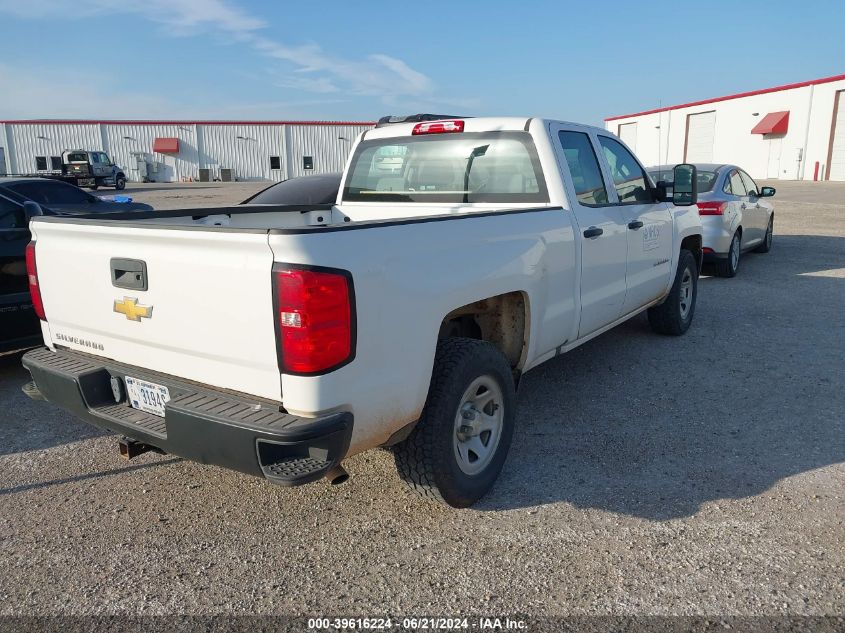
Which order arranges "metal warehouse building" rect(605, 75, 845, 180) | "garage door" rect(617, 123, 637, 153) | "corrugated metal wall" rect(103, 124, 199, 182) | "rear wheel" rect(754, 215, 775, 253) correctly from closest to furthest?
"rear wheel" rect(754, 215, 775, 253) < "metal warehouse building" rect(605, 75, 845, 180) < "corrugated metal wall" rect(103, 124, 199, 182) < "garage door" rect(617, 123, 637, 153)

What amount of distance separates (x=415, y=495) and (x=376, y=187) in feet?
8.09

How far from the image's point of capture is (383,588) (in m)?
2.72

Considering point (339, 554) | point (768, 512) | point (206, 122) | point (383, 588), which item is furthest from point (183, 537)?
point (206, 122)

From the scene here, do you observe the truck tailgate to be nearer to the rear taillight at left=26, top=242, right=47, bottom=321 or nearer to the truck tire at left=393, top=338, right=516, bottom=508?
the rear taillight at left=26, top=242, right=47, bottom=321

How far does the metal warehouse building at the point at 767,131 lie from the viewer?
36906 mm

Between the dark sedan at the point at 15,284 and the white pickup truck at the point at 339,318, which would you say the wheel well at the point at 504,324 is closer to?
the white pickup truck at the point at 339,318

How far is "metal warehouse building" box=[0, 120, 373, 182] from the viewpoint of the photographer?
156 feet

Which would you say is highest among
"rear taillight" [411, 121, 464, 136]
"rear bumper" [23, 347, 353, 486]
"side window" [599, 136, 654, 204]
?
"rear taillight" [411, 121, 464, 136]

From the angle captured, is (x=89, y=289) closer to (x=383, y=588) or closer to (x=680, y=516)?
(x=383, y=588)

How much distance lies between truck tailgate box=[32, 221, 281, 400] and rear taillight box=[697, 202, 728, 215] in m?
8.03

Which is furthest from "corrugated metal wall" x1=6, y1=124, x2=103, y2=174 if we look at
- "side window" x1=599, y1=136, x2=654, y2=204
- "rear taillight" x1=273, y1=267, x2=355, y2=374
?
"rear taillight" x1=273, y1=267, x2=355, y2=374

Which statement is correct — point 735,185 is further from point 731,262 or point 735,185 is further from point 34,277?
point 34,277

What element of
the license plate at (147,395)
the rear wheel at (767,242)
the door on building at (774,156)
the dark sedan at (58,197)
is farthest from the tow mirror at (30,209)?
the door on building at (774,156)

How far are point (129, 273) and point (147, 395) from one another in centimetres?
54
